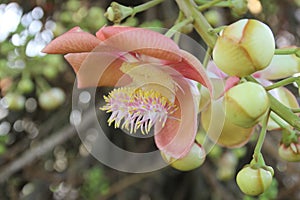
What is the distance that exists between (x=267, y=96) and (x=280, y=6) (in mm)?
1349

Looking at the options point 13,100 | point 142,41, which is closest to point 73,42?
point 142,41

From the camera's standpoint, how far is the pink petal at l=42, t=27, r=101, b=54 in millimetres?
538

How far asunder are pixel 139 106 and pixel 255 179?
0.16m

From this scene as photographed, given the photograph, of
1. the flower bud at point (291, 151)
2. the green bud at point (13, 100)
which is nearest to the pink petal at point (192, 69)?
the flower bud at point (291, 151)

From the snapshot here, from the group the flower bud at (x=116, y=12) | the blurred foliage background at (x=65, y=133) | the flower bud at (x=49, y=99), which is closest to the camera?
the flower bud at (x=116, y=12)

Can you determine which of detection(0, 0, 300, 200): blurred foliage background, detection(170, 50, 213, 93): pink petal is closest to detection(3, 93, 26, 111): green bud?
detection(0, 0, 300, 200): blurred foliage background

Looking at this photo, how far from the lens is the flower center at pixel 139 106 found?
62 centimetres

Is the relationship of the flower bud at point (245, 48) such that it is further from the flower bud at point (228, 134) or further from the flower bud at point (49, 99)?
the flower bud at point (49, 99)

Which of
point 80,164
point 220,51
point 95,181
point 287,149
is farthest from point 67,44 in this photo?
point 80,164

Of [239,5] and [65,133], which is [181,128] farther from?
[65,133]

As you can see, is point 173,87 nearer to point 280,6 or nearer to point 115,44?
point 115,44

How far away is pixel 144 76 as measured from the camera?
62cm

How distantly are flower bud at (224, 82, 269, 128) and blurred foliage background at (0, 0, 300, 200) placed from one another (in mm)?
656

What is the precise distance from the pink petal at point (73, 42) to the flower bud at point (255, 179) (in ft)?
0.65
